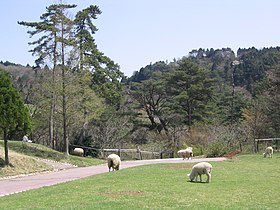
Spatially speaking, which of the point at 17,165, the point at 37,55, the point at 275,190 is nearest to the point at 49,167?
the point at 17,165

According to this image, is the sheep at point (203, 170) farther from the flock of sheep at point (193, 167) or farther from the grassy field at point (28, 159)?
the grassy field at point (28, 159)

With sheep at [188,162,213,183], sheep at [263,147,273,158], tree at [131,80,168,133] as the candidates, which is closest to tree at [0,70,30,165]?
sheep at [188,162,213,183]

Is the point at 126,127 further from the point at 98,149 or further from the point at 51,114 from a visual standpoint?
the point at 51,114

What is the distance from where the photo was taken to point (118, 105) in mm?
55906

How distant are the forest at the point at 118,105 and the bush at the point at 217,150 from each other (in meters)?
0.09

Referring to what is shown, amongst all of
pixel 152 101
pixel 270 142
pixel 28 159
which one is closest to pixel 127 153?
pixel 152 101

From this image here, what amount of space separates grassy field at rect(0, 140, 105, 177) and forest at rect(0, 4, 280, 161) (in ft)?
5.67

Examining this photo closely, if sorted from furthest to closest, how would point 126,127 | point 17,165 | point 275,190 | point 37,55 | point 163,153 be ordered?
point 126,127 → point 163,153 → point 37,55 → point 17,165 → point 275,190

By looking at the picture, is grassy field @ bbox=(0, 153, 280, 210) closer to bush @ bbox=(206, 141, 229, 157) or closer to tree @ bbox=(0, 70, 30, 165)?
tree @ bbox=(0, 70, 30, 165)

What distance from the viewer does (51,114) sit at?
128ft

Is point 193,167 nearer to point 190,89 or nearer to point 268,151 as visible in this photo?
point 268,151

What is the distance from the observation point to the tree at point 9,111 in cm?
2564

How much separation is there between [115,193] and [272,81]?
40.1 meters

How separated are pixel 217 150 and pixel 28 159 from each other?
60.4 ft
